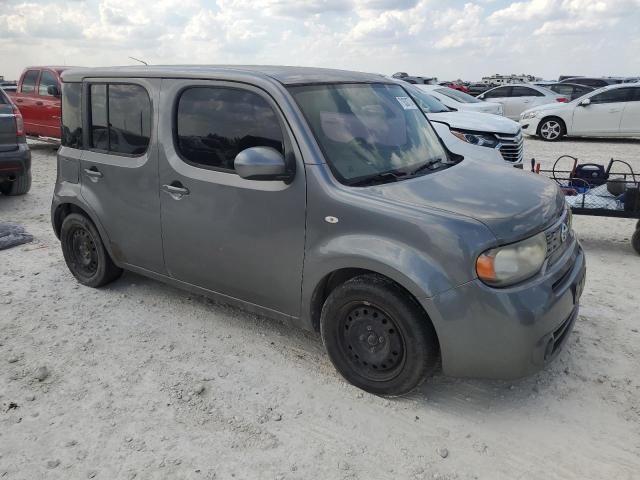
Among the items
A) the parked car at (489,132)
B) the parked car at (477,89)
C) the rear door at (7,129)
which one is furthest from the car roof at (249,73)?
the parked car at (477,89)

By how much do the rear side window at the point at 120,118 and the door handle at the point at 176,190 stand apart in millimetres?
376

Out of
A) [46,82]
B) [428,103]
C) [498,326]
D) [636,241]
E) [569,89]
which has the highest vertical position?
[569,89]

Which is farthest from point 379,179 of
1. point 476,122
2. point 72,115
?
point 476,122

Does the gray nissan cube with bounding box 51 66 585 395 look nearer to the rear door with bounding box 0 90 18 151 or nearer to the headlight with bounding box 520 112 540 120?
the rear door with bounding box 0 90 18 151

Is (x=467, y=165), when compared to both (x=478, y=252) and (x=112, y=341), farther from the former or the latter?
(x=112, y=341)

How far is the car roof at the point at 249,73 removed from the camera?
11.5 feet

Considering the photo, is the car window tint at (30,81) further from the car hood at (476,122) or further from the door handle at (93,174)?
the door handle at (93,174)

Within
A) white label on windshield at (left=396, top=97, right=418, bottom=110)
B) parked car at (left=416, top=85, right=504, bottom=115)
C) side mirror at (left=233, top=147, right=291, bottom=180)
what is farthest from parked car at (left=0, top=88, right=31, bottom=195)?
parked car at (left=416, top=85, right=504, bottom=115)

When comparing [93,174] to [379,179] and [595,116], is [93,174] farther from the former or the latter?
[595,116]

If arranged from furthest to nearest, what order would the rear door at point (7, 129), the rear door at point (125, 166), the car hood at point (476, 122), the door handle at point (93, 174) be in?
1. the car hood at point (476, 122)
2. the rear door at point (7, 129)
3. the door handle at point (93, 174)
4. the rear door at point (125, 166)

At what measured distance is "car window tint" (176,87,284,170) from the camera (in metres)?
3.38

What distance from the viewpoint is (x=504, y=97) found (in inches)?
731

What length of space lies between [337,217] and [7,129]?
6.32m

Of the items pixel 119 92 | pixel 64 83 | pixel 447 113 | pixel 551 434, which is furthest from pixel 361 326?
pixel 447 113
